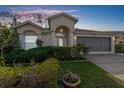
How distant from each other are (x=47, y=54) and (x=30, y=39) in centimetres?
434

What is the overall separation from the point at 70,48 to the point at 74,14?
483cm

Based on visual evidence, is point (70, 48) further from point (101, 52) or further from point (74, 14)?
point (101, 52)

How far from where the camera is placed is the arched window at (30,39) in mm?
15877

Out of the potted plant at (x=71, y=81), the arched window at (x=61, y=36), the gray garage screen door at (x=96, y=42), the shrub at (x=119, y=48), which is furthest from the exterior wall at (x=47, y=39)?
the potted plant at (x=71, y=81)

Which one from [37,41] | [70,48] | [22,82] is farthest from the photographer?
[37,41]

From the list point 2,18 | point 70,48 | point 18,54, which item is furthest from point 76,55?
point 2,18

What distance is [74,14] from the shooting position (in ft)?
54.3

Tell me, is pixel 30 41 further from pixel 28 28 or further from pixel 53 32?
pixel 53 32

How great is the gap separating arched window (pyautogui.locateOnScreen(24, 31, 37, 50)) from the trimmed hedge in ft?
10.5

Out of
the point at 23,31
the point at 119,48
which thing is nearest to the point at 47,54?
the point at 23,31

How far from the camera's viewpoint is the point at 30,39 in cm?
1602

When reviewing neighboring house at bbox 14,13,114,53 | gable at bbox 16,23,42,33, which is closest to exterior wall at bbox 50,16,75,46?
neighboring house at bbox 14,13,114,53
